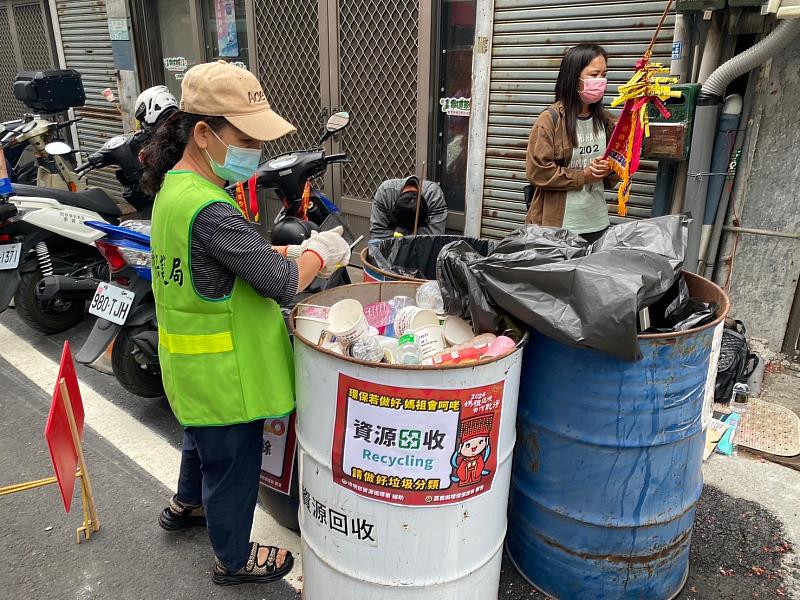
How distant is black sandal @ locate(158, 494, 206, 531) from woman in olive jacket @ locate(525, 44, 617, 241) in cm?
247

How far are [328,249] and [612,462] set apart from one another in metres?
1.24

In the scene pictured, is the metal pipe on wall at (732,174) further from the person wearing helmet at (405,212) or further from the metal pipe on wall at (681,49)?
the person wearing helmet at (405,212)

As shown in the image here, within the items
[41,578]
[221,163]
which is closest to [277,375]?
[221,163]

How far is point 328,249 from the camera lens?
2.28m

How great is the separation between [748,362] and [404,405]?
9.45 feet

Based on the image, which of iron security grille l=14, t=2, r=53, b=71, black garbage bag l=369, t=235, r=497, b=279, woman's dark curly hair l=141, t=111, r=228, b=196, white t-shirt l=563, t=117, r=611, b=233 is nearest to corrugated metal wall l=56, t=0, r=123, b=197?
iron security grille l=14, t=2, r=53, b=71

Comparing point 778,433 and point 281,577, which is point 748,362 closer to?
point 778,433

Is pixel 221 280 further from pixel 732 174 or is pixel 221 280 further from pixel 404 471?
pixel 732 174

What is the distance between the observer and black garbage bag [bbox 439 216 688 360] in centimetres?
184

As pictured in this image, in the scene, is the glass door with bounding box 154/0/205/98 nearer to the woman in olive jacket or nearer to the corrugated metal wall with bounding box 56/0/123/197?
the corrugated metal wall with bounding box 56/0/123/197

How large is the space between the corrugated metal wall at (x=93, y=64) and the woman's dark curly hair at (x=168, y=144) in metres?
7.63

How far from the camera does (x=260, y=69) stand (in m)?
6.75

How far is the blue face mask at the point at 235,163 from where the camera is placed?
2.00 meters

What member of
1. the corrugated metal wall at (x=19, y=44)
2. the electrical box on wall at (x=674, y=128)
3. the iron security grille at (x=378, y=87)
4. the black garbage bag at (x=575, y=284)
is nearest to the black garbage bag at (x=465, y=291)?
the black garbage bag at (x=575, y=284)
